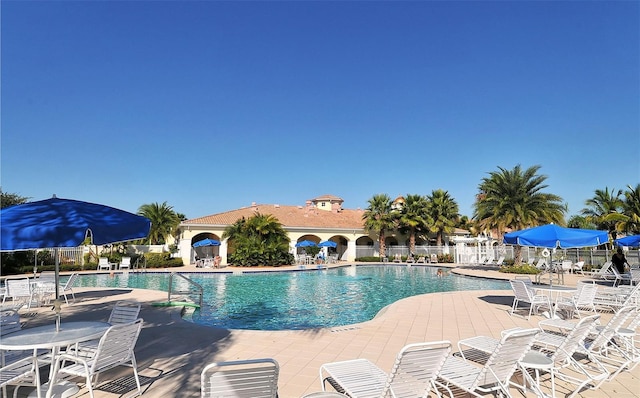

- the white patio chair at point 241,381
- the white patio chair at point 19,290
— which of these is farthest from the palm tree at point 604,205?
the white patio chair at point 19,290

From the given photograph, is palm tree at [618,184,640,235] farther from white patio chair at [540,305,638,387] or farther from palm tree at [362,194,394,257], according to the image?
white patio chair at [540,305,638,387]

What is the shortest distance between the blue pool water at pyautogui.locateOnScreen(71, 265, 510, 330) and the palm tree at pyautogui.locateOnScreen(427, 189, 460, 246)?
13.0 metres

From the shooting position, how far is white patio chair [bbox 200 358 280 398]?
8.24 feet

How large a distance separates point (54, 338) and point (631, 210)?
32.7 metres

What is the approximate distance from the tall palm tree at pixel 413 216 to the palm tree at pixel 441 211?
1.89 ft

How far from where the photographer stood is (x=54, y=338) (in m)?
3.83

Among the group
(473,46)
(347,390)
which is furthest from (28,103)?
(473,46)

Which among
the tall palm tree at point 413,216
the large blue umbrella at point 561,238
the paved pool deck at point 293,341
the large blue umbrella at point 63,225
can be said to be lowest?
the paved pool deck at point 293,341

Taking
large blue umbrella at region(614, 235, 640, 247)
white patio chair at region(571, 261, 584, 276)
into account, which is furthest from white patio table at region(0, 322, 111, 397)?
white patio chair at region(571, 261, 584, 276)

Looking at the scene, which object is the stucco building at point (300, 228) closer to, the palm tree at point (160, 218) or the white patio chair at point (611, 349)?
the palm tree at point (160, 218)

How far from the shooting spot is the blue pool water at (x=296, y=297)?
9836mm

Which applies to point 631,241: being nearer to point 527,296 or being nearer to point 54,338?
point 527,296

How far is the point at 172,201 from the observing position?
33.2 meters

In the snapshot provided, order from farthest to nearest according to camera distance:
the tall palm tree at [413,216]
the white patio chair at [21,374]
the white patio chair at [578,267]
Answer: the tall palm tree at [413,216] → the white patio chair at [578,267] → the white patio chair at [21,374]
